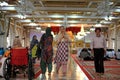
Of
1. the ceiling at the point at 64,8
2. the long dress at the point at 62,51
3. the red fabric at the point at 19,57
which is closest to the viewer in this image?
the red fabric at the point at 19,57

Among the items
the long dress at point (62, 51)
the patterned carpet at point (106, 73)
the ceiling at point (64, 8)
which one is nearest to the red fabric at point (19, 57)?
the long dress at point (62, 51)

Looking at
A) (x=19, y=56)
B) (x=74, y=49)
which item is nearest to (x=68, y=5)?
(x=19, y=56)

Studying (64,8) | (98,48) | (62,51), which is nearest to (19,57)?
(62,51)

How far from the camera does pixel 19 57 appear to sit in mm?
8000

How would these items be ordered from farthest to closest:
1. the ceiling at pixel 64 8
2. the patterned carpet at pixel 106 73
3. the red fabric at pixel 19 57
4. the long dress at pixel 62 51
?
the ceiling at pixel 64 8 → the long dress at pixel 62 51 → the patterned carpet at pixel 106 73 → the red fabric at pixel 19 57

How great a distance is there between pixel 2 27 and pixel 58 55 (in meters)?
14.6

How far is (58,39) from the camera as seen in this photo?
931cm

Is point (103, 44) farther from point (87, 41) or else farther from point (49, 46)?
point (87, 41)

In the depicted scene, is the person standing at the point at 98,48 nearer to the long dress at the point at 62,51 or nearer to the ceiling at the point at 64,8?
the long dress at the point at 62,51

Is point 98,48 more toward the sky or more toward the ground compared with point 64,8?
more toward the ground

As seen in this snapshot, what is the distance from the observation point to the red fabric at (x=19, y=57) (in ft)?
26.2

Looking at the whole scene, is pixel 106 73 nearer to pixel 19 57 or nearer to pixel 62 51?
pixel 62 51

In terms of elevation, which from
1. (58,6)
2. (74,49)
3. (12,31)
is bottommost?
(74,49)

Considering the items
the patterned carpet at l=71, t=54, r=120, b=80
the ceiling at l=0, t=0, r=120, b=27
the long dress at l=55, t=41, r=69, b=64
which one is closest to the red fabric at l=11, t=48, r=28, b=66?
the long dress at l=55, t=41, r=69, b=64
